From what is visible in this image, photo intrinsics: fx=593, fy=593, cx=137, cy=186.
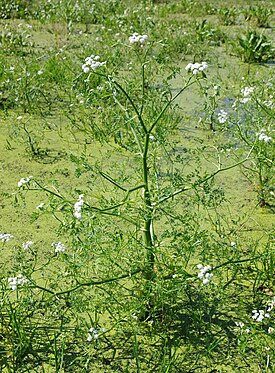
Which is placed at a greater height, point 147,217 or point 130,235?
point 147,217

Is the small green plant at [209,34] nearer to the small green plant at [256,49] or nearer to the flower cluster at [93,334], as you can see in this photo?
the small green plant at [256,49]

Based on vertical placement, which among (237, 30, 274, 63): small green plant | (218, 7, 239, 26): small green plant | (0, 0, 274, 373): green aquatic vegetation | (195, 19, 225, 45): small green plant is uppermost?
(0, 0, 274, 373): green aquatic vegetation

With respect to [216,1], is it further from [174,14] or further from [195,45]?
[195,45]

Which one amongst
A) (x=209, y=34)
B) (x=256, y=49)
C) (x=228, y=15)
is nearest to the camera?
(x=256, y=49)

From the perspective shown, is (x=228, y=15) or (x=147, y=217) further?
(x=228, y=15)

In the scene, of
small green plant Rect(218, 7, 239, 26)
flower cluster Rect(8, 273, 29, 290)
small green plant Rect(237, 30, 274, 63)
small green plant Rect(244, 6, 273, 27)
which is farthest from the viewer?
small green plant Rect(218, 7, 239, 26)

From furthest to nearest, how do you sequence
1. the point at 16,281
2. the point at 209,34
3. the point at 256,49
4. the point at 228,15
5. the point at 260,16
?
the point at 228,15 → the point at 260,16 → the point at 209,34 → the point at 256,49 → the point at 16,281

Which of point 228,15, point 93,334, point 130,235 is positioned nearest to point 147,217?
point 130,235

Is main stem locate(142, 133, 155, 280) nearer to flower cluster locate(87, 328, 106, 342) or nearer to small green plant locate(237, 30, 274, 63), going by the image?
flower cluster locate(87, 328, 106, 342)

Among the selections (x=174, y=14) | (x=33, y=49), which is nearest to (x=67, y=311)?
(x=33, y=49)

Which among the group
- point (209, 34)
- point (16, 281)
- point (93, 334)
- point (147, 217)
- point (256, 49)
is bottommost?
point (209, 34)

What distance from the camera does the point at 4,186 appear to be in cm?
327

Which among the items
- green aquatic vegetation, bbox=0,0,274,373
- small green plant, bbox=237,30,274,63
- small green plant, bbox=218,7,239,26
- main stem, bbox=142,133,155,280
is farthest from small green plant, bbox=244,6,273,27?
main stem, bbox=142,133,155,280

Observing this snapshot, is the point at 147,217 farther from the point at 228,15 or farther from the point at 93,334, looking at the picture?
the point at 228,15
